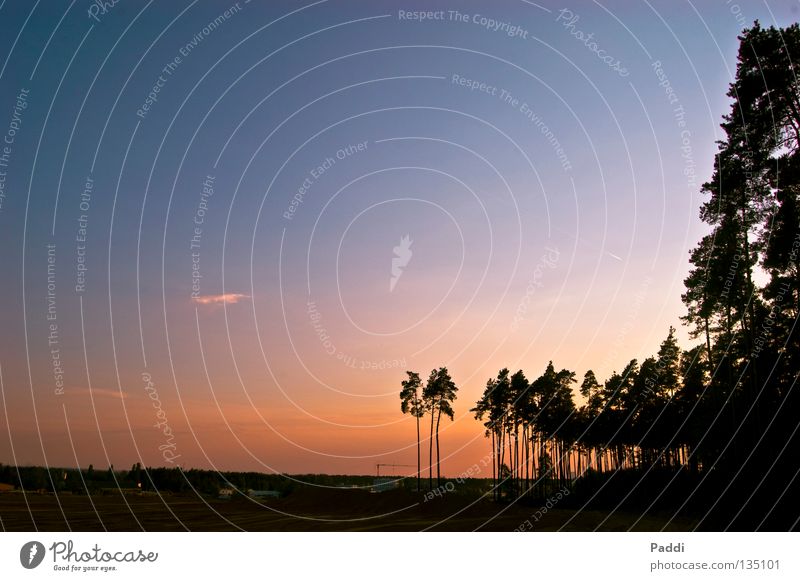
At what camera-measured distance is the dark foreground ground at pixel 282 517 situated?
27.2m

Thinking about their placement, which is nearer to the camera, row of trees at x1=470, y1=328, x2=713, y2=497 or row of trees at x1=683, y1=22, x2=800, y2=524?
row of trees at x1=683, y1=22, x2=800, y2=524

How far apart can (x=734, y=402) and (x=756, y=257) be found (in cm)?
1159

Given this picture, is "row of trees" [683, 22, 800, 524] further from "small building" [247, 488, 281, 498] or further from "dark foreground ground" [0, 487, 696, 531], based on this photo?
"small building" [247, 488, 281, 498]

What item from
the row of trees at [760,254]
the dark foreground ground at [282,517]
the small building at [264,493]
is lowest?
the small building at [264,493]

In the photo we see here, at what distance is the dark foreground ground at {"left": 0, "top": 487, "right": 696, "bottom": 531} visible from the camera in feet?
89.3

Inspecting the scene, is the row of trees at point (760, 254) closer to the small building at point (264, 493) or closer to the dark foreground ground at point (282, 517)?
the dark foreground ground at point (282, 517)

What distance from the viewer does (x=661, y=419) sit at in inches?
2426

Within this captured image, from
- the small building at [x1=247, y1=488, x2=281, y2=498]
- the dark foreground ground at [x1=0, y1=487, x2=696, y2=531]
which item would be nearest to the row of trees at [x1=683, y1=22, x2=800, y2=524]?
the dark foreground ground at [x1=0, y1=487, x2=696, y2=531]

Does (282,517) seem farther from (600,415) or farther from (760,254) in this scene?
(600,415)

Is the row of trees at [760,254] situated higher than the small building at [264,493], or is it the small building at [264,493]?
the row of trees at [760,254]

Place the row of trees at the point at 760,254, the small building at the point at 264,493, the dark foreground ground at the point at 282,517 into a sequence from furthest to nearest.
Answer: the small building at the point at 264,493 → the dark foreground ground at the point at 282,517 → the row of trees at the point at 760,254

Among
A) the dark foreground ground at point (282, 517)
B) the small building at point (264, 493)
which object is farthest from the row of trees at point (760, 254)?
the small building at point (264, 493)

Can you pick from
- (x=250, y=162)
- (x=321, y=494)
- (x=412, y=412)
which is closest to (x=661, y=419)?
(x=412, y=412)
